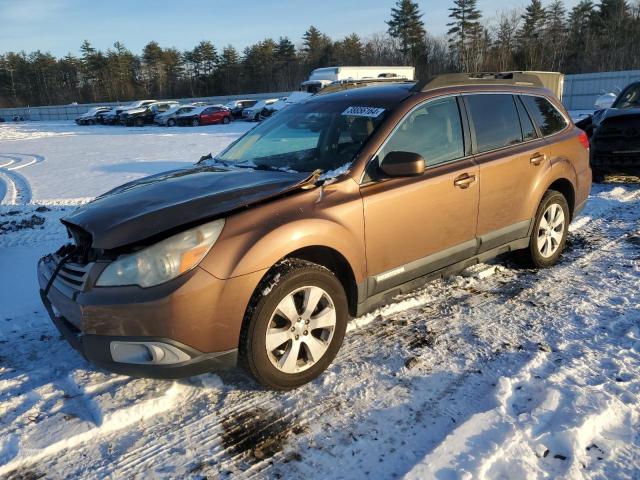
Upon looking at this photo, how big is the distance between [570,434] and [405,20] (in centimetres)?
6682

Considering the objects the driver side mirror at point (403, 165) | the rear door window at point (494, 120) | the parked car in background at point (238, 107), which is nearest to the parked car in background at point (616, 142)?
the rear door window at point (494, 120)

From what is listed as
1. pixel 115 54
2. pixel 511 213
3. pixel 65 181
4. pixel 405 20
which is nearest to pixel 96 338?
pixel 511 213

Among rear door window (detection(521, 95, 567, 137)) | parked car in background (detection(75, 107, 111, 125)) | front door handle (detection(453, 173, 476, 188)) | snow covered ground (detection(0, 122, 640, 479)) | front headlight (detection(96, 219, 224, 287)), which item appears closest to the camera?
snow covered ground (detection(0, 122, 640, 479))

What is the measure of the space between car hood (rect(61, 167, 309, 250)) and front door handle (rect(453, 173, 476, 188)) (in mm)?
1235

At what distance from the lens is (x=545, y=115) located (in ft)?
15.8

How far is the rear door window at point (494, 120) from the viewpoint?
408cm

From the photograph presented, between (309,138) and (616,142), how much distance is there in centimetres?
669

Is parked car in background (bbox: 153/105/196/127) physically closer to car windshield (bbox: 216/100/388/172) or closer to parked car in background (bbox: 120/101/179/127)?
parked car in background (bbox: 120/101/179/127)

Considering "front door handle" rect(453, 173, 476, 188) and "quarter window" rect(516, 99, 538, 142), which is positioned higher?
"quarter window" rect(516, 99, 538, 142)

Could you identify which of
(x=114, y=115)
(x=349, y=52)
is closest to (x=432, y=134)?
(x=114, y=115)

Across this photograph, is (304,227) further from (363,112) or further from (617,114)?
(617,114)

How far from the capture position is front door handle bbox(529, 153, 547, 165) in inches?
174

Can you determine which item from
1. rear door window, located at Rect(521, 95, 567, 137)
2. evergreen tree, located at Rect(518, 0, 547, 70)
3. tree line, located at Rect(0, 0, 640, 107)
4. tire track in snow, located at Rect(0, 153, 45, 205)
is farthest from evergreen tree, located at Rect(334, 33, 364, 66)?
rear door window, located at Rect(521, 95, 567, 137)

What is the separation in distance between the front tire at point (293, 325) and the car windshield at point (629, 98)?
28.3ft
